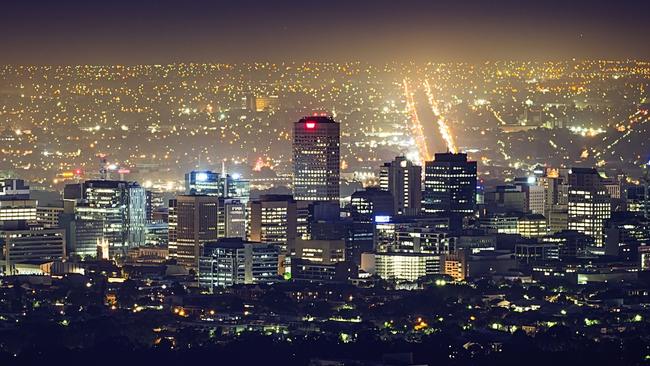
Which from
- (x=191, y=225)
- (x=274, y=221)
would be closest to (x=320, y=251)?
(x=274, y=221)

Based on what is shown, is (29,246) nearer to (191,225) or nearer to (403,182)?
(191,225)

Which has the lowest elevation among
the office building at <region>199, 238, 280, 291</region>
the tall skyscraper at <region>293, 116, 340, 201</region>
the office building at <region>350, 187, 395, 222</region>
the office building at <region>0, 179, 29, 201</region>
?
the office building at <region>199, 238, 280, 291</region>

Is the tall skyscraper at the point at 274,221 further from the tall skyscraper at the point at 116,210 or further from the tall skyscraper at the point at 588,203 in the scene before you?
the tall skyscraper at the point at 588,203

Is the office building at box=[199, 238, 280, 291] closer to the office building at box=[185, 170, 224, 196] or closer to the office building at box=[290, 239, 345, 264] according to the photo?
the office building at box=[290, 239, 345, 264]

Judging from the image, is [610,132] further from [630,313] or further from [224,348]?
[224,348]

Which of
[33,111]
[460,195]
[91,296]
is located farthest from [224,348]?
[33,111]
